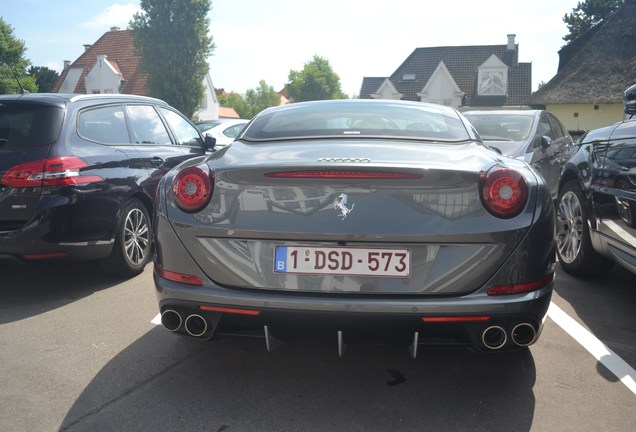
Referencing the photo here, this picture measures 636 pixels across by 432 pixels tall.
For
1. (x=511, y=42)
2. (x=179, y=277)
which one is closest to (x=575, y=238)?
(x=179, y=277)

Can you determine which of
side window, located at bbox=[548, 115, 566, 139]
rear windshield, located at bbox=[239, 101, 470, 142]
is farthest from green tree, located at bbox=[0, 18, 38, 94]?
rear windshield, located at bbox=[239, 101, 470, 142]

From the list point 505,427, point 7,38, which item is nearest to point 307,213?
point 505,427

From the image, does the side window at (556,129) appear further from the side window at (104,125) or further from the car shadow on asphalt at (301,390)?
the side window at (104,125)

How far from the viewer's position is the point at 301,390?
9.16ft

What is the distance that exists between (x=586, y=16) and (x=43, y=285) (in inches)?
2411

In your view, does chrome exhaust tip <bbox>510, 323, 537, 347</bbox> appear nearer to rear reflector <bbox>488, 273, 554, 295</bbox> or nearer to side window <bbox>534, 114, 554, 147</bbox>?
rear reflector <bbox>488, 273, 554, 295</bbox>

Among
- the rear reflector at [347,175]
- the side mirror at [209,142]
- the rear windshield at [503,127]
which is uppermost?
the rear reflector at [347,175]

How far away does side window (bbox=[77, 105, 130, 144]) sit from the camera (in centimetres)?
460

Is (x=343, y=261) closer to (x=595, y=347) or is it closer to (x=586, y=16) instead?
(x=595, y=347)

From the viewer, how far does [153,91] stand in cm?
4047

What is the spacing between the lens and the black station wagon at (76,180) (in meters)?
4.04

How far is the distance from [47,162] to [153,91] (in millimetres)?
38702

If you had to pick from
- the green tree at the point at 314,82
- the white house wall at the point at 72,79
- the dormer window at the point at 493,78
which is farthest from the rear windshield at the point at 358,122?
the green tree at the point at 314,82

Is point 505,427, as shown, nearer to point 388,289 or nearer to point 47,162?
point 388,289
